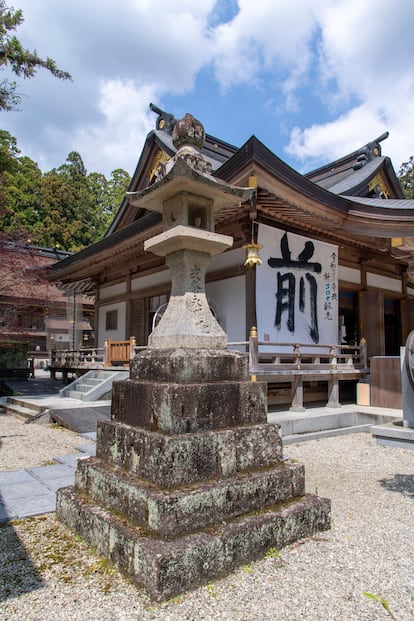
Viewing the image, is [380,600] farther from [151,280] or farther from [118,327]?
[118,327]

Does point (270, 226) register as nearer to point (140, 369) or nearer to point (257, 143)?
point (257, 143)

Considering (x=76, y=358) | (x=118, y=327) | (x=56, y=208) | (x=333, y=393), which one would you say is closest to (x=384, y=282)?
(x=333, y=393)

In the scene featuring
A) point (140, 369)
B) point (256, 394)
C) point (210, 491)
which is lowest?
point (210, 491)

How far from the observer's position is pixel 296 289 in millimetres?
9445

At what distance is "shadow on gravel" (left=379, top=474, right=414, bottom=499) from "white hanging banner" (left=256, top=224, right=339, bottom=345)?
429cm

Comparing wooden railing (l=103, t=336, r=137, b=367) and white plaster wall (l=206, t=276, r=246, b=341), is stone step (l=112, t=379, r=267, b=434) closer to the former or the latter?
white plaster wall (l=206, t=276, r=246, b=341)

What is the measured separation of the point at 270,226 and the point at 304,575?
750cm

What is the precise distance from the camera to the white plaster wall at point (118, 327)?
13.7 metres

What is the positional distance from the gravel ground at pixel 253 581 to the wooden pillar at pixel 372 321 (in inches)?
329

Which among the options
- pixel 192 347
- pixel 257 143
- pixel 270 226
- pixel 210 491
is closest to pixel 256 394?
pixel 192 347

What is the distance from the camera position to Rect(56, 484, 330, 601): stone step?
87.8 inches

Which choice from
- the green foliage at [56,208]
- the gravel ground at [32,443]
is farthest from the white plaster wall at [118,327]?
the green foliage at [56,208]

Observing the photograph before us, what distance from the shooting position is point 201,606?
2.12 metres

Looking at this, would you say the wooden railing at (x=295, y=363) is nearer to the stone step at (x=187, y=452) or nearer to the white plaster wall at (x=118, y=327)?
the white plaster wall at (x=118, y=327)
